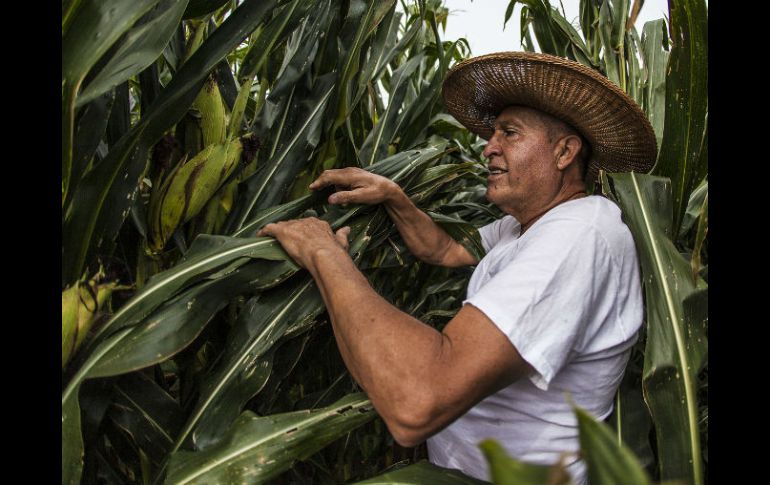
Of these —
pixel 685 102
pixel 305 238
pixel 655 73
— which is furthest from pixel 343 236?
pixel 655 73

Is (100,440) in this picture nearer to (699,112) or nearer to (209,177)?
(209,177)

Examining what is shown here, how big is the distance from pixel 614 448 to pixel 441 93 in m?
0.94

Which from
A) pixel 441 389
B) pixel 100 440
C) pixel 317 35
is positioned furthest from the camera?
pixel 317 35

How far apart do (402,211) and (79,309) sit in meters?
0.53

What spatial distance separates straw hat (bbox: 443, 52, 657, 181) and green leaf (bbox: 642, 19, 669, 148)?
0.11 metres

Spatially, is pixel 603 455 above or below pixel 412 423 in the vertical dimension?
above

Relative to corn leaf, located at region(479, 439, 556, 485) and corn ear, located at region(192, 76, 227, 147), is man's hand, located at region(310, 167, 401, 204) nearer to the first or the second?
corn ear, located at region(192, 76, 227, 147)

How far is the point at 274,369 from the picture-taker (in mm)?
780

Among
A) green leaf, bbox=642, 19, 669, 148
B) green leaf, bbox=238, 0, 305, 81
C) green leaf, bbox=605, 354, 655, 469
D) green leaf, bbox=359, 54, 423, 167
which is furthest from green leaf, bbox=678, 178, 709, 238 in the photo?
green leaf, bbox=238, 0, 305, 81

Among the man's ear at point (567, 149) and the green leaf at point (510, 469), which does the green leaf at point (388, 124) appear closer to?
the man's ear at point (567, 149)

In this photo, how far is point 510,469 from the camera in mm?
229

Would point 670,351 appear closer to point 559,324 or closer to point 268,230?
point 559,324
